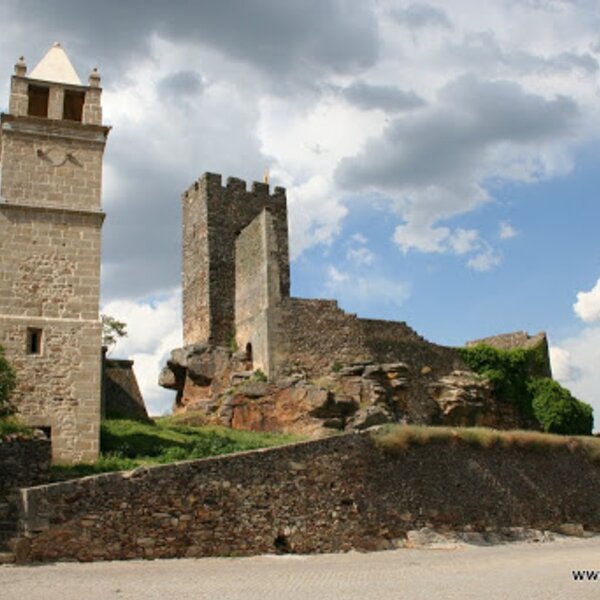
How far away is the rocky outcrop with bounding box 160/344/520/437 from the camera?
2656 centimetres

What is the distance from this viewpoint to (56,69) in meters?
23.4

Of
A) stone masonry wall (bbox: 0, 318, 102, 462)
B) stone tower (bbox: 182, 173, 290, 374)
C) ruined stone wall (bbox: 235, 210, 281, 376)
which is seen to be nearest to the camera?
stone masonry wall (bbox: 0, 318, 102, 462)

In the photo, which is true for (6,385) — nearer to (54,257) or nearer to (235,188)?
(54,257)

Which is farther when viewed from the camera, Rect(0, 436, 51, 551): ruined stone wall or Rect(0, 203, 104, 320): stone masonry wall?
Rect(0, 203, 104, 320): stone masonry wall

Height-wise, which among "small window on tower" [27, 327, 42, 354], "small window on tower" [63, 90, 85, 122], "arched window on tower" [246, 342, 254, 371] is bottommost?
"small window on tower" [27, 327, 42, 354]

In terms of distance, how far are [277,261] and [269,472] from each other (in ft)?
45.5

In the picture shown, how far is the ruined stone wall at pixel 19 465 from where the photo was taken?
15.6 metres

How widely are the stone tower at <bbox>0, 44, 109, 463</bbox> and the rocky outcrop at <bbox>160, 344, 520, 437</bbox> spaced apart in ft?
26.0

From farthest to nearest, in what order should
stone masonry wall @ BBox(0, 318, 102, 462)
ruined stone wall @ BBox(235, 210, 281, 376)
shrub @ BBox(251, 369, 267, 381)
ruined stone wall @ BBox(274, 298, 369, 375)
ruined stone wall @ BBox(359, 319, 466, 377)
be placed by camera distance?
ruined stone wall @ BBox(359, 319, 466, 377), ruined stone wall @ BBox(235, 210, 281, 376), ruined stone wall @ BBox(274, 298, 369, 375), shrub @ BBox(251, 369, 267, 381), stone masonry wall @ BBox(0, 318, 102, 462)

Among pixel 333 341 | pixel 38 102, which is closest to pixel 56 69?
pixel 38 102

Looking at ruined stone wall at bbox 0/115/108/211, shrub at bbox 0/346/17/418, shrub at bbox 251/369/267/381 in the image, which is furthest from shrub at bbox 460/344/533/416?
shrub at bbox 0/346/17/418

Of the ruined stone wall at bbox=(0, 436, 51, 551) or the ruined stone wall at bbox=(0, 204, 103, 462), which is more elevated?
the ruined stone wall at bbox=(0, 204, 103, 462)

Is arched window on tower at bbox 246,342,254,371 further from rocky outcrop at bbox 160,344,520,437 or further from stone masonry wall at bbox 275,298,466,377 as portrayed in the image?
stone masonry wall at bbox 275,298,466,377

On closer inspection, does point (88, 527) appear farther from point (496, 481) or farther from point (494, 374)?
point (494, 374)
